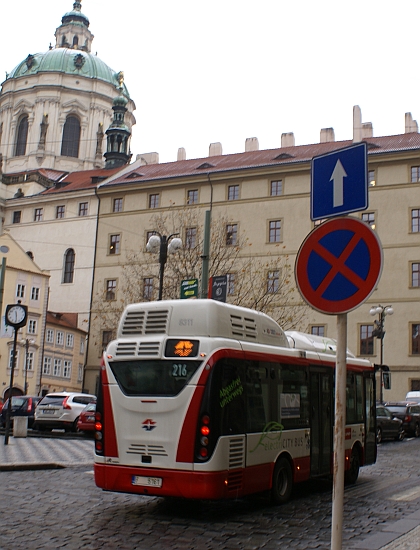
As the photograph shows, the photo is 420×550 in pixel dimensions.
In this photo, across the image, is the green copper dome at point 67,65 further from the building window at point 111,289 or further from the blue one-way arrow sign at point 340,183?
the blue one-way arrow sign at point 340,183

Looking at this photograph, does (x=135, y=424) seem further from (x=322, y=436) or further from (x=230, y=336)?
(x=322, y=436)

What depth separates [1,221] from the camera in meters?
74.3

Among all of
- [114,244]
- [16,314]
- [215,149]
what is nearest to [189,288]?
[16,314]

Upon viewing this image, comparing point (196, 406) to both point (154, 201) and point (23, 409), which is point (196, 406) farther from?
point (154, 201)

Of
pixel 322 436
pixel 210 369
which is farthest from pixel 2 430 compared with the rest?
pixel 210 369

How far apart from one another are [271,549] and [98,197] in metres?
61.8

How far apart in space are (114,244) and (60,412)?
123 ft

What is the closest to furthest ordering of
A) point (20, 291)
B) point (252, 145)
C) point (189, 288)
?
point (189, 288) → point (20, 291) → point (252, 145)

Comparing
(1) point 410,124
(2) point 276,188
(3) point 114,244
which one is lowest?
(3) point 114,244

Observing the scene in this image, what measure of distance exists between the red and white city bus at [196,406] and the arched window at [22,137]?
79.5 meters

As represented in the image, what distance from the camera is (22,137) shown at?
8731 centimetres

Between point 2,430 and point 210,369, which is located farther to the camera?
point 2,430

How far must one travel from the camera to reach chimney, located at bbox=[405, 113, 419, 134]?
63831 mm

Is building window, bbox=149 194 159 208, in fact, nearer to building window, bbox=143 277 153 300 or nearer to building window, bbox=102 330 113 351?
building window, bbox=143 277 153 300
